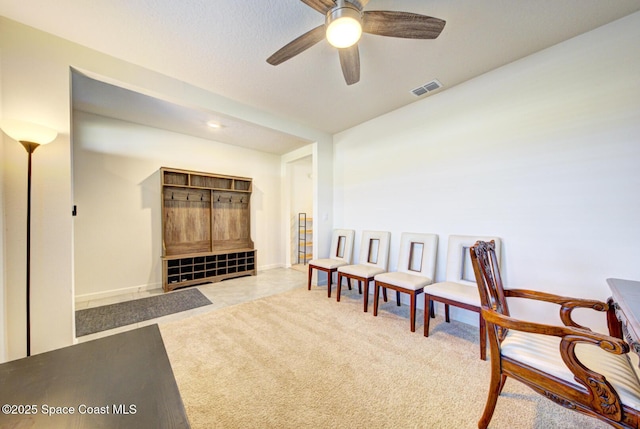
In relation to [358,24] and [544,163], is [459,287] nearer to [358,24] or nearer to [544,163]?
[544,163]

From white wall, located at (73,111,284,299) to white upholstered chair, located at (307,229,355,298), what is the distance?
8.66 ft

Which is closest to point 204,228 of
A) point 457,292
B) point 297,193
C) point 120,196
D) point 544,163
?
point 120,196

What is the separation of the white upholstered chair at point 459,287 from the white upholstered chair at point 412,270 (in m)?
0.13

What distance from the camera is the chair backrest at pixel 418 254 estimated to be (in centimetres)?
272

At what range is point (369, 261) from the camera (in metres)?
3.40

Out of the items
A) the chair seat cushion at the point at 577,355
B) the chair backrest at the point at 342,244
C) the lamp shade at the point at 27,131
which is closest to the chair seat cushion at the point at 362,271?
the chair backrest at the point at 342,244

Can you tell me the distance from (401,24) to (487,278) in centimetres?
172

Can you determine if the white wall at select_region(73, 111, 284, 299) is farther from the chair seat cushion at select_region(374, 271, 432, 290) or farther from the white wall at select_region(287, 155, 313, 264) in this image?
the chair seat cushion at select_region(374, 271, 432, 290)

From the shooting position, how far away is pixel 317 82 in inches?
104

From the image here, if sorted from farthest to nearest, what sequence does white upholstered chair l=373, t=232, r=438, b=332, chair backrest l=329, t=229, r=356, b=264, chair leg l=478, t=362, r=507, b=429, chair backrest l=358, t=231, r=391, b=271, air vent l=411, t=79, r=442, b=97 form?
1. chair backrest l=329, t=229, r=356, b=264
2. chair backrest l=358, t=231, r=391, b=271
3. air vent l=411, t=79, r=442, b=97
4. white upholstered chair l=373, t=232, r=438, b=332
5. chair leg l=478, t=362, r=507, b=429

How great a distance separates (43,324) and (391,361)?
9.39 feet

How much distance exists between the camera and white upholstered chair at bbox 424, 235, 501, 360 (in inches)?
80.4

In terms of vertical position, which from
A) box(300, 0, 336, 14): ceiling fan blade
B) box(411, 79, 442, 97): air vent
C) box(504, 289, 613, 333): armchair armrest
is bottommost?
box(504, 289, 613, 333): armchair armrest

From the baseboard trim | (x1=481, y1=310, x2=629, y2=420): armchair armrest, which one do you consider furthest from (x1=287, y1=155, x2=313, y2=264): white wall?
(x1=481, y1=310, x2=629, y2=420): armchair armrest
